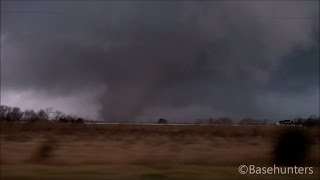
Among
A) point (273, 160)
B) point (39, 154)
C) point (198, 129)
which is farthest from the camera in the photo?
point (198, 129)

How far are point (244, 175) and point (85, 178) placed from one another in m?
4.61

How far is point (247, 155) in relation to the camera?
22125 mm

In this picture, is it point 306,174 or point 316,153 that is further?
point 316,153

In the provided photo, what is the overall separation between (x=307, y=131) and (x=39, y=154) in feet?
38.1

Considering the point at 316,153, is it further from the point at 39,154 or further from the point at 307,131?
the point at 39,154

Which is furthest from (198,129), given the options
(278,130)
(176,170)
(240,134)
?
(176,170)

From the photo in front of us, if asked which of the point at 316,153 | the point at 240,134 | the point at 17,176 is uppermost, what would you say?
the point at 240,134

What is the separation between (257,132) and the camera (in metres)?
53.8

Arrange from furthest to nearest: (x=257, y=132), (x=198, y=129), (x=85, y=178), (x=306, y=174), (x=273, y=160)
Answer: (x=198, y=129)
(x=257, y=132)
(x=273, y=160)
(x=306, y=174)
(x=85, y=178)

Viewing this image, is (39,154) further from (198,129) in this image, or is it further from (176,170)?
(198,129)

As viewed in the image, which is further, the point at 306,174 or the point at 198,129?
the point at 198,129

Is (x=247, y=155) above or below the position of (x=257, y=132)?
below

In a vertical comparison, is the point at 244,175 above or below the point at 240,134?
below

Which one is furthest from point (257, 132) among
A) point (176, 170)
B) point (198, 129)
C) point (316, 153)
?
point (176, 170)
